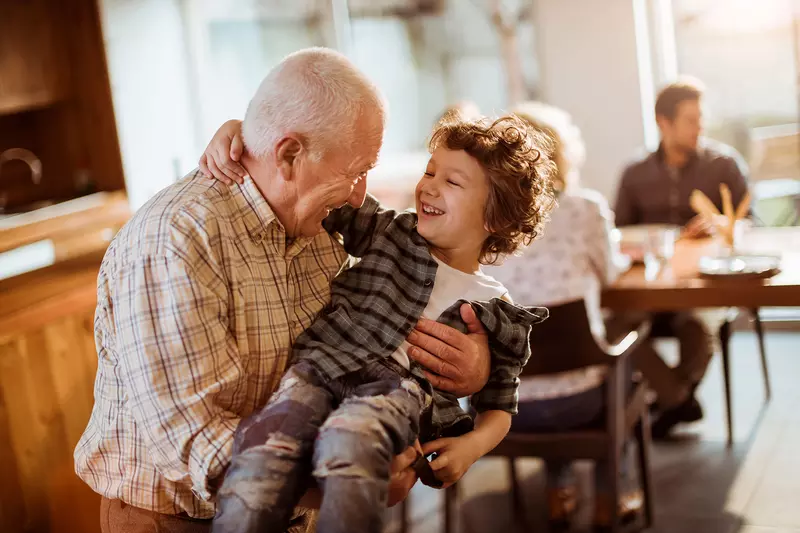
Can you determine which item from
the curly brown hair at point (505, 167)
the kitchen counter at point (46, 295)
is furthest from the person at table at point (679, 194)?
the kitchen counter at point (46, 295)

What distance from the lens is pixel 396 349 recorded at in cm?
181

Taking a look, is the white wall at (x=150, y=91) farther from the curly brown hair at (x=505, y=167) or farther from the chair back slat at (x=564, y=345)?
the curly brown hair at (x=505, y=167)

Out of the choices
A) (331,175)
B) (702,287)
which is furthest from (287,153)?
(702,287)

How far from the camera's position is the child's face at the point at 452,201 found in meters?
2.00

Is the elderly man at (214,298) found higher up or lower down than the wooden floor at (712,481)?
higher up

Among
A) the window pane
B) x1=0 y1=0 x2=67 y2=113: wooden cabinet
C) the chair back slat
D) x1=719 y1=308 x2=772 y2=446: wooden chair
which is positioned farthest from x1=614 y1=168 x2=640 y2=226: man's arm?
x1=0 y1=0 x2=67 y2=113: wooden cabinet

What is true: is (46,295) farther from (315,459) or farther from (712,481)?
(712,481)

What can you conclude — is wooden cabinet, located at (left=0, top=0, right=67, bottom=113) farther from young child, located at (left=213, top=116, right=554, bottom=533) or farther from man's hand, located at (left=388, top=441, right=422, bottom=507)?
man's hand, located at (left=388, top=441, right=422, bottom=507)

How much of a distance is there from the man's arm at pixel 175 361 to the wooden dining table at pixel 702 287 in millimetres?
1985

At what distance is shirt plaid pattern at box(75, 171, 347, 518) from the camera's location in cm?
154

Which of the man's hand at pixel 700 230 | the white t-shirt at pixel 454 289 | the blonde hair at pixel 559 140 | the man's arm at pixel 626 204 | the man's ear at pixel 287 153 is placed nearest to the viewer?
the man's ear at pixel 287 153

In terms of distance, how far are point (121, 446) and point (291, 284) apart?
42 cm

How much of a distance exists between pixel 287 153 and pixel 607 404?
1.75 meters

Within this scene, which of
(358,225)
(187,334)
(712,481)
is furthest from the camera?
(712,481)
